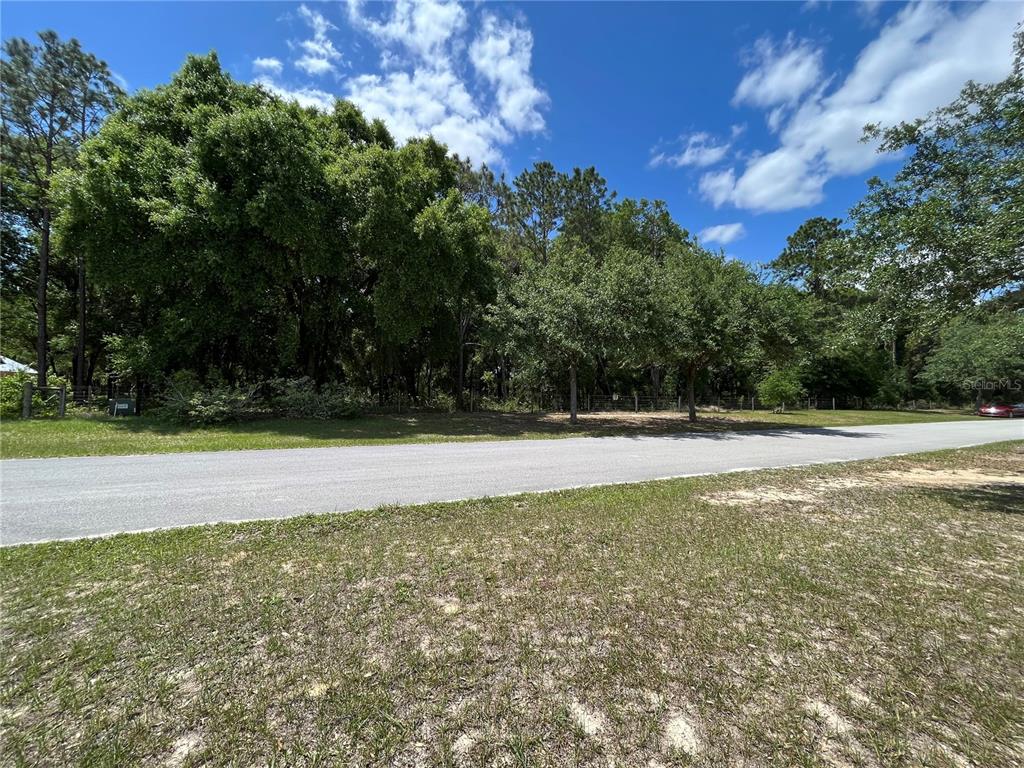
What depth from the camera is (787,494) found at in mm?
6996

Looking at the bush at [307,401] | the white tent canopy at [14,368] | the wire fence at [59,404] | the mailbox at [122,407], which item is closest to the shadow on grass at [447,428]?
the bush at [307,401]

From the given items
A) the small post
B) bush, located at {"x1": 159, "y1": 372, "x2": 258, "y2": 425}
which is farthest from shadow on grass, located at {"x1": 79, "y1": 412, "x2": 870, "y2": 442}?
the small post

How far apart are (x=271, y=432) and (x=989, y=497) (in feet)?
58.5

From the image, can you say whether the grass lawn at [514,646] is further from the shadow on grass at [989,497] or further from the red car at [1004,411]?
the red car at [1004,411]

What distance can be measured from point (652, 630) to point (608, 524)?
89.4 inches

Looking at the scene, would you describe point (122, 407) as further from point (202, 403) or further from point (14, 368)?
point (14, 368)

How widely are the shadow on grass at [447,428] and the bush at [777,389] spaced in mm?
11350

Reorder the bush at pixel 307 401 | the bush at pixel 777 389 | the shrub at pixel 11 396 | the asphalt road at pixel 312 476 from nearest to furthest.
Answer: the asphalt road at pixel 312 476 → the shrub at pixel 11 396 → the bush at pixel 307 401 → the bush at pixel 777 389

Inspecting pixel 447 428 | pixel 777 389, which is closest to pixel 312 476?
pixel 447 428

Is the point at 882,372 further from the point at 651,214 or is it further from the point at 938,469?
the point at 938,469

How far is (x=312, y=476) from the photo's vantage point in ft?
26.3

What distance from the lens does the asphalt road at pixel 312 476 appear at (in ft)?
18.1

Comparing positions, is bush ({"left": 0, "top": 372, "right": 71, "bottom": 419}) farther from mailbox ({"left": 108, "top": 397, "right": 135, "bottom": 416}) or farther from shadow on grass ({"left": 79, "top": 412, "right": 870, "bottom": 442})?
shadow on grass ({"left": 79, "top": 412, "right": 870, "bottom": 442})

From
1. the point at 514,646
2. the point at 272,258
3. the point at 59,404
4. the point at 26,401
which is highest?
the point at 272,258
